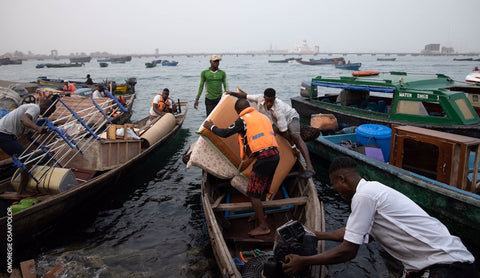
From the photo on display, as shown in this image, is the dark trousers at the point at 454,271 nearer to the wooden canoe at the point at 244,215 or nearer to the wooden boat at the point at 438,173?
the wooden canoe at the point at 244,215

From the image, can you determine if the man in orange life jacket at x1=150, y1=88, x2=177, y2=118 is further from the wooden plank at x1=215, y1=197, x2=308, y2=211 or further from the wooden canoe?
the wooden plank at x1=215, y1=197, x2=308, y2=211

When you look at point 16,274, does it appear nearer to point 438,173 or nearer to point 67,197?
point 67,197

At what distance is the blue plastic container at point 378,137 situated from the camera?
7734mm

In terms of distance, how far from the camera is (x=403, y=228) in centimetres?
243

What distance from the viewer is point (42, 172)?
6355 millimetres

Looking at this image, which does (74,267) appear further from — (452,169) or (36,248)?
(452,169)

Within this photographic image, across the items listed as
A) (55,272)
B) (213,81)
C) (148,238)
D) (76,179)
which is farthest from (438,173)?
(76,179)

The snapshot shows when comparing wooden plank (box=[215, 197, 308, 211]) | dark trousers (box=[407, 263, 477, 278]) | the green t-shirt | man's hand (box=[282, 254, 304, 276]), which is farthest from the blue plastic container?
man's hand (box=[282, 254, 304, 276])

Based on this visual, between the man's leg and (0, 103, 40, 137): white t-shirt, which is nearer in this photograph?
the man's leg

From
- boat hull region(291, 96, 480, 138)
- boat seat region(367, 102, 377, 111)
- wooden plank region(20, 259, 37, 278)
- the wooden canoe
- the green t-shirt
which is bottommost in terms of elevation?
wooden plank region(20, 259, 37, 278)

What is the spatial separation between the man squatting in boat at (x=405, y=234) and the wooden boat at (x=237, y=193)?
2064 mm

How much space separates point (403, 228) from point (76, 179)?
266 inches

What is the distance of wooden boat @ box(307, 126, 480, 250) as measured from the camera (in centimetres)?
526

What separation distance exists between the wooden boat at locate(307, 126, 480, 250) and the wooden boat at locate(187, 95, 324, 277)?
1.99 meters
